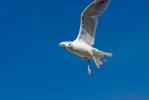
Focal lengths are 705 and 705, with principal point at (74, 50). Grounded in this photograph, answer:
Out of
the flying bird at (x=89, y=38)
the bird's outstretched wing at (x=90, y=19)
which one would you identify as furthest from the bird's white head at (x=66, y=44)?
the bird's outstretched wing at (x=90, y=19)

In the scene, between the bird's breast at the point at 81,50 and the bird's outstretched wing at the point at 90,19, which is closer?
the bird's outstretched wing at the point at 90,19

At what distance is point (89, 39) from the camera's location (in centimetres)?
3164

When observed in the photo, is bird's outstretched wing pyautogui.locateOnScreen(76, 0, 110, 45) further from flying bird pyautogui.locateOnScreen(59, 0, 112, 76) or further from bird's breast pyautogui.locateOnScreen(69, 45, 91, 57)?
bird's breast pyautogui.locateOnScreen(69, 45, 91, 57)

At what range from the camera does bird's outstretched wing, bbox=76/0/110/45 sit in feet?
99.5

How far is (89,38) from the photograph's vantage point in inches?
1246

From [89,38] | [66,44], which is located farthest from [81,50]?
[89,38]

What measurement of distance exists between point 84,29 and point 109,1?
1924mm

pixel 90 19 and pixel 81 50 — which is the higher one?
pixel 90 19

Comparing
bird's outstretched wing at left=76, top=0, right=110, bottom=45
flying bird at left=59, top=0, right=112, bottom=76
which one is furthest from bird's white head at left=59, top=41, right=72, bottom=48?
bird's outstretched wing at left=76, top=0, right=110, bottom=45

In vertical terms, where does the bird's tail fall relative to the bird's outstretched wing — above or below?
below

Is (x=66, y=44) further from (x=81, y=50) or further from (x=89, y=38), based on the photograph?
(x=89, y=38)

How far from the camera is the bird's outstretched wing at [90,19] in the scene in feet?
99.5

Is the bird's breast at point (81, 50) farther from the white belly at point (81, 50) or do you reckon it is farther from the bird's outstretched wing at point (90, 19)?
the bird's outstretched wing at point (90, 19)

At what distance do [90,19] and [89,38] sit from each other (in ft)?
3.61
